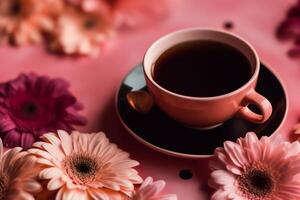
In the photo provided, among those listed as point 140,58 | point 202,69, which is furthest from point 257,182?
point 140,58

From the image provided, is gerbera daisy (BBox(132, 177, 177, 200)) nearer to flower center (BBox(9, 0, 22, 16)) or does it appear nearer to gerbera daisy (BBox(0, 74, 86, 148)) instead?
gerbera daisy (BBox(0, 74, 86, 148))

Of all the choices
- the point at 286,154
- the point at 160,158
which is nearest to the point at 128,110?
the point at 160,158

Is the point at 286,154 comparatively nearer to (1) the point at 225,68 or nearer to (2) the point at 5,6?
(1) the point at 225,68

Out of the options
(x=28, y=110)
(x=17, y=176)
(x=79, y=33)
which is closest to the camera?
(x=17, y=176)

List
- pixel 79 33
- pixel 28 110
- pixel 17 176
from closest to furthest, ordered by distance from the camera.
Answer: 1. pixel 17 176
2. pixel 28 110
3. pixel 79 33

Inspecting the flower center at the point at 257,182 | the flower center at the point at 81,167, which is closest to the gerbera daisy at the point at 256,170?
the flower center at the point at 257,182

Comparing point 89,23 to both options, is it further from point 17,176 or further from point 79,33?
point 17,176

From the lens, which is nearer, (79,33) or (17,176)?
(17,176)
